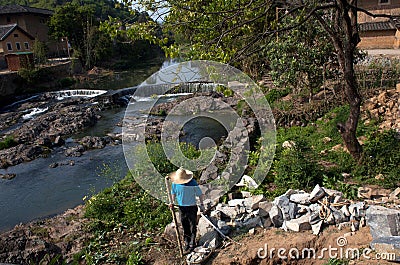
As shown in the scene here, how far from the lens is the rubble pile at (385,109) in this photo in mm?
8469

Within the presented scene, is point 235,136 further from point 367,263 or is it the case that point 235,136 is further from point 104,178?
point 367,263

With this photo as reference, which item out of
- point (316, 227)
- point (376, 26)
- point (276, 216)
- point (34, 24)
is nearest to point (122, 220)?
point (276, 216)

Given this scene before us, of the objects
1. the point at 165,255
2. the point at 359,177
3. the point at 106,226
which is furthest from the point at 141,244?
the point at 359,177

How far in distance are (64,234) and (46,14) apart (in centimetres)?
3897

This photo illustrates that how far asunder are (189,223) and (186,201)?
0.39 m

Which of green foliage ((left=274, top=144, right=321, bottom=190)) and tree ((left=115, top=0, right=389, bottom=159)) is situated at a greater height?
tree ((left=115, top=0, right=389, bottom=159))

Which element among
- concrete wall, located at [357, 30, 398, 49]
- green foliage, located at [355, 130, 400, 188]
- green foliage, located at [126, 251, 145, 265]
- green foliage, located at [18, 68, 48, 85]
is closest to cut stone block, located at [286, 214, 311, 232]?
green foliage, located at [355, 130, 400, 188]

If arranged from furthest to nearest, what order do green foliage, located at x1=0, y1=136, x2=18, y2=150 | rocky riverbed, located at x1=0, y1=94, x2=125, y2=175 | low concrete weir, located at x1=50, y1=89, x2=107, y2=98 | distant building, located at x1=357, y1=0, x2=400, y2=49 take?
low concrete weir, located at x1=50, y1=89, x2=107, y2=98 → distant building, located at x1=357, y1=0, x2=400, y2=49 → green foliage, located at x1=0, y1=136, x2=18, y2=150 → rocky riverbed, located at x1=0, y1=94, x2=125, y2=175

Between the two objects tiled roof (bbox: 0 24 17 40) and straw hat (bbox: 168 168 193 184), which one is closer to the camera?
straw hat (bbox: 168 168 193 184)

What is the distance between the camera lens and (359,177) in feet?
20.7

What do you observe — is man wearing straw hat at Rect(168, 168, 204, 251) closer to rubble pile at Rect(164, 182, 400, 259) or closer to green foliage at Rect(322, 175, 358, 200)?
rubble pile at Rect(164, 182, 400, 259)

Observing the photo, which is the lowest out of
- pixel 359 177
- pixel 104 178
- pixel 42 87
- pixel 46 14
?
pixel 104 178

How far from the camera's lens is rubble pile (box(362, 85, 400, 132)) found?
27.8 ft

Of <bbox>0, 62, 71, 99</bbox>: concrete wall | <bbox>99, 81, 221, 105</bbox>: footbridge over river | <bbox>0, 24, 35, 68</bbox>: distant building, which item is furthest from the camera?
<bbox>0, 24, 35, 68</bbox>: distant building
